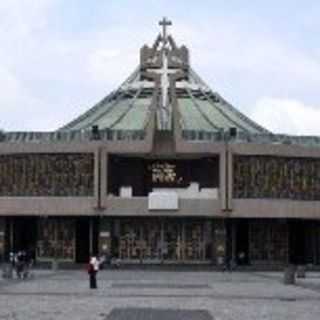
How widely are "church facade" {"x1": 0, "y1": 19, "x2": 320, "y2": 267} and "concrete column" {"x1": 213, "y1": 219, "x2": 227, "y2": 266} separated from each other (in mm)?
93

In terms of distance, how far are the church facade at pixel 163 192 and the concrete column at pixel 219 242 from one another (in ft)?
0.31

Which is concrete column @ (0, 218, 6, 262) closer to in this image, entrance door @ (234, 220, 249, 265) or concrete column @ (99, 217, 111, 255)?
concrete column @ (99, 217, 111, 255)

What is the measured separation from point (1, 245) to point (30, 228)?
391 cm

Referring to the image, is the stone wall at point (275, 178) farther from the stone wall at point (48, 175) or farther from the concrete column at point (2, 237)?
the concrete column at point (2, 237)

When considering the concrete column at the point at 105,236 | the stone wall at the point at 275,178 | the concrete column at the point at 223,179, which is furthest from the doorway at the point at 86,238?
the stone wall at the point at 275,178

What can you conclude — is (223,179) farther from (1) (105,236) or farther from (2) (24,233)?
(2) (24,233)

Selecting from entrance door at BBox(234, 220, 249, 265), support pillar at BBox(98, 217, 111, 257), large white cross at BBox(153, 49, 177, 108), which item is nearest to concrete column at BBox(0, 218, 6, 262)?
support pillar at BBox(98, 217, 111, 257)

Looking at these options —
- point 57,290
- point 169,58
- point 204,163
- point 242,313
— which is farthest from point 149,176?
point 242,313

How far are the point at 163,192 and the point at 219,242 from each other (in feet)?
18.9

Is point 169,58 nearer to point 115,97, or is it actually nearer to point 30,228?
point 115,97

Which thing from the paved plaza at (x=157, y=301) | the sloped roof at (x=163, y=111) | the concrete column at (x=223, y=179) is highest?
the sloped roof at (x=163, y=111)

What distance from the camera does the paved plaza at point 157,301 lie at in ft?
93.0

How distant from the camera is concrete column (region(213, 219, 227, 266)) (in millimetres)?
79625

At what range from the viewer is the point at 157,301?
3444 cm
